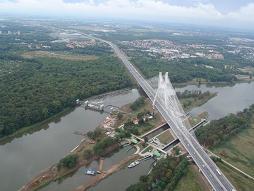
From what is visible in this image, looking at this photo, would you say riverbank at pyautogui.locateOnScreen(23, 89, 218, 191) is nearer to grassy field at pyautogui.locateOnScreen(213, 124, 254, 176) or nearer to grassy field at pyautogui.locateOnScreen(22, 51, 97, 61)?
grassy field at pyautogui.locateOnScreen(213, 124, 254, 176)

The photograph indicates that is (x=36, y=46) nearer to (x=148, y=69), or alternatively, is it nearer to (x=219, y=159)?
(x=148, y=69)

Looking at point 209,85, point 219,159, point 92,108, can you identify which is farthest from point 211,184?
point 209,85

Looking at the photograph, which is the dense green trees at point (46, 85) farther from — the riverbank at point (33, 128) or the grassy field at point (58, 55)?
the grassy field at point (58, 55)

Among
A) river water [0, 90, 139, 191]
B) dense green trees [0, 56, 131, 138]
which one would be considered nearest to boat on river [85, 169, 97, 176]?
river water [0, 90, 139, 191]

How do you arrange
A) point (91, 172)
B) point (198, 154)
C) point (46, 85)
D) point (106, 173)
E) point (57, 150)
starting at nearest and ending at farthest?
point (91, 172)
point (106, 173)
point (198, 154)
point (57, 150)
point (46, 85)

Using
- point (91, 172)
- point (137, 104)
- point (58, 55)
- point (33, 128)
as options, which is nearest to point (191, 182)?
point (91, 172)

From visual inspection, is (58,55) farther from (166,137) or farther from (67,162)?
(67,162)

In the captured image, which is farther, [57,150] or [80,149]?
[57,150]
